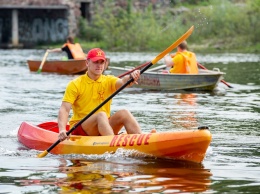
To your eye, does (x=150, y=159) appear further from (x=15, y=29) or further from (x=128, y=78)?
(x=15, y=29)

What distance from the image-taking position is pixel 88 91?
1182 centimetres

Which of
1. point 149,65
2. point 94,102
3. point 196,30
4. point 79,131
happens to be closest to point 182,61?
point 79,131

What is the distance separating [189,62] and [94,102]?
10.1m

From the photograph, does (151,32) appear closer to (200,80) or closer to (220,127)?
(200,80)

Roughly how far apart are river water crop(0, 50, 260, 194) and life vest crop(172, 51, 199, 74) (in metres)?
0.54

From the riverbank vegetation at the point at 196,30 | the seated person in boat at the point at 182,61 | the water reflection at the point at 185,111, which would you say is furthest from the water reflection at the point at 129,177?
the riverbank vegetation at the point at 196,30

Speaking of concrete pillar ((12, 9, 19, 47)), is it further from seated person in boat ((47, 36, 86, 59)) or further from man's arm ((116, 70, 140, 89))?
man's arm ((116, 70, 140, 89))

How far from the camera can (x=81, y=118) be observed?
39.1ft

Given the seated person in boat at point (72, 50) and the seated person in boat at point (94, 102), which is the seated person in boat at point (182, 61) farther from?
the seated person in boat at point (94, 102)

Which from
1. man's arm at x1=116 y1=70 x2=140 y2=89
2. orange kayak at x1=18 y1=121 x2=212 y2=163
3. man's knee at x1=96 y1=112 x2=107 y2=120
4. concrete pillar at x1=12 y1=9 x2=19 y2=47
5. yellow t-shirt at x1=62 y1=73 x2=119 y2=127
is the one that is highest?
man's arm at x1=116 y1=70 x2=140 y2=89

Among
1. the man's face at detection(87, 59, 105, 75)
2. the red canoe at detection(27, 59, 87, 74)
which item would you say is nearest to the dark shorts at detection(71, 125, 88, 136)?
the man's face at detection(87, 59, 105, 75)

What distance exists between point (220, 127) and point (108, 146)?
384cm

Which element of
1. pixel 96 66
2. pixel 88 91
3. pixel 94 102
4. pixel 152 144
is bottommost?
pixel 152 144

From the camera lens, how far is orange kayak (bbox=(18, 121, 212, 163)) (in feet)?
36.3
